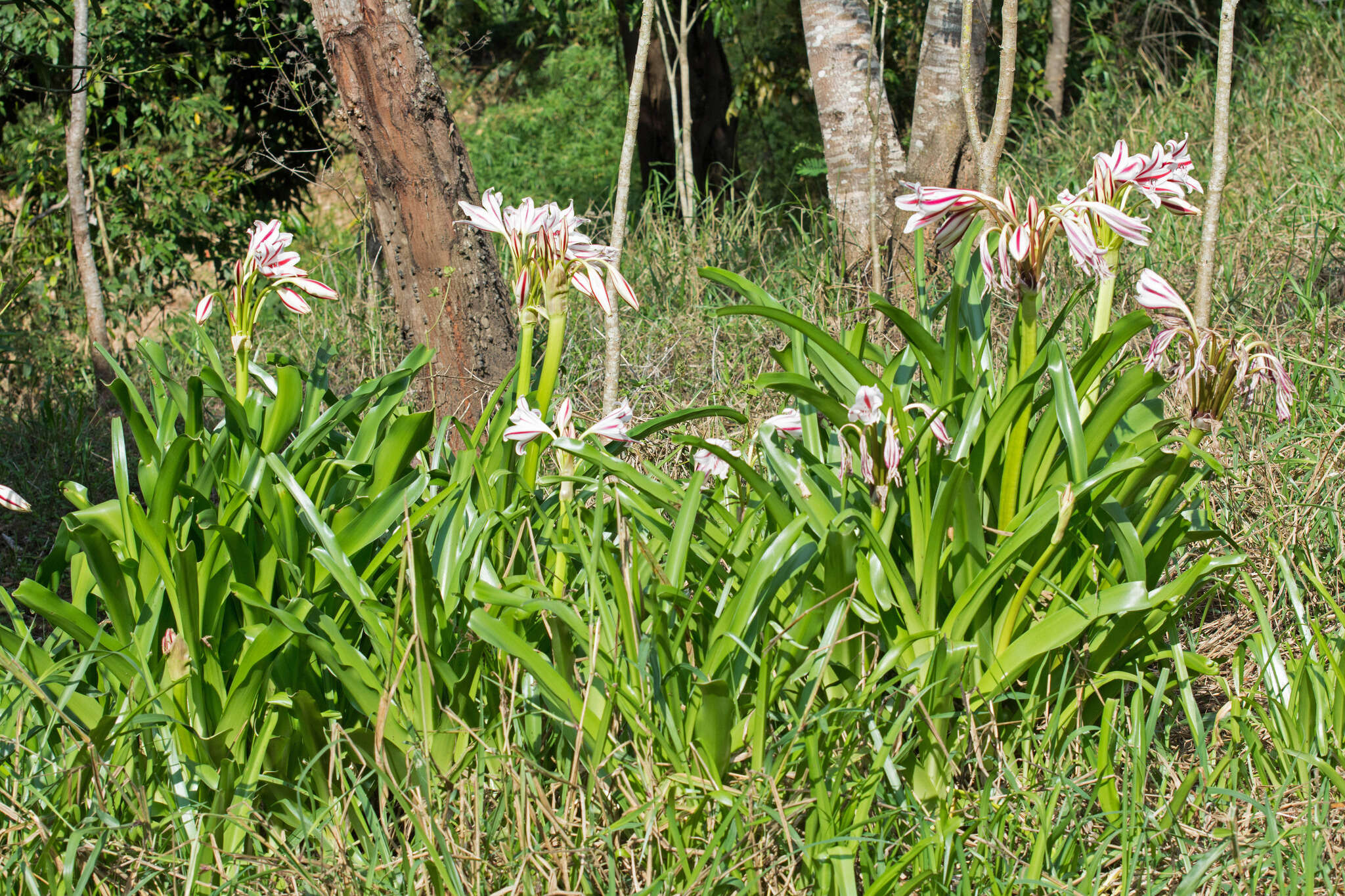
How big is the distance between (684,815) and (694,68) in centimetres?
678

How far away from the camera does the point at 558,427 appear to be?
1.86 m

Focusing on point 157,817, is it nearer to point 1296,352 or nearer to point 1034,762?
point 1034,762

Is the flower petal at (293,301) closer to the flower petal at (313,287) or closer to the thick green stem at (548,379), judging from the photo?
the flower petal at (313,287)

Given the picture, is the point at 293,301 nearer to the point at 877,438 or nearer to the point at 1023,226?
the point at 877,438

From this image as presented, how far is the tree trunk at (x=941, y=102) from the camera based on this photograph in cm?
388

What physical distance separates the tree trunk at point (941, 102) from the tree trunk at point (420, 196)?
1863 millimetres

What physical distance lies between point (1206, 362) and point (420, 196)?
2.08 m

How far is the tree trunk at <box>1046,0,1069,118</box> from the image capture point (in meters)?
7.48

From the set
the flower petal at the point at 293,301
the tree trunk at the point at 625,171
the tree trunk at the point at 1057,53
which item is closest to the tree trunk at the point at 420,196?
the tree trunk at the point at 625,171

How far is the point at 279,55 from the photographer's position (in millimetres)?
5734

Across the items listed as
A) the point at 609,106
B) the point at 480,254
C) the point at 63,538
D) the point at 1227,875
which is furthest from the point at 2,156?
the point at 609,106

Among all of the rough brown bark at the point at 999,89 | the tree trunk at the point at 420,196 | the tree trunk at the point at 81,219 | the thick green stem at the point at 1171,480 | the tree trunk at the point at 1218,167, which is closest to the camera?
the thick green stem at the point at 1171,480

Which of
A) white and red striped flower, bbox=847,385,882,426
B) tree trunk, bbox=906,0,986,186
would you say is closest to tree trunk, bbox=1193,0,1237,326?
white and red striped flower, bbox=847,385,882,426

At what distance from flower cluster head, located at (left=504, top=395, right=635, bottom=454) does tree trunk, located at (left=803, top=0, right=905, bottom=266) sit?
2159 mm
